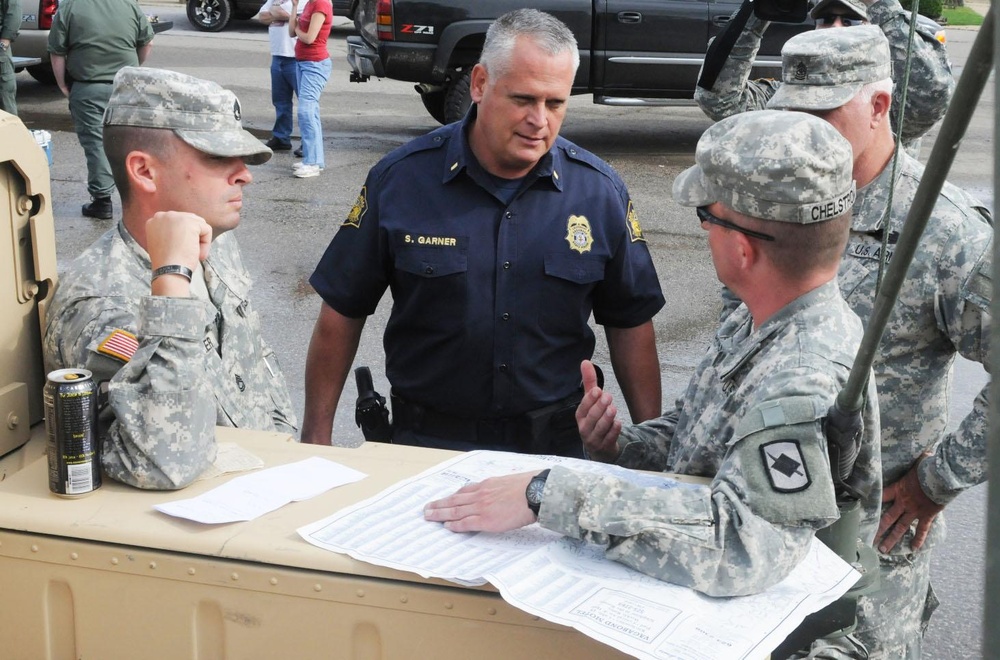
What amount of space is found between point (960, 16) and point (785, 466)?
90.8 ft

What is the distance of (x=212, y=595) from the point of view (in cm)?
204

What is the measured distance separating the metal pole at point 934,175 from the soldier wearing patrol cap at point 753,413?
0.88 feet

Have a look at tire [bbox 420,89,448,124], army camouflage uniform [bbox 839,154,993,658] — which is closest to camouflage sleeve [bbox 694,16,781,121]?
army camouflage uniform [bbox 839,154,993,658]

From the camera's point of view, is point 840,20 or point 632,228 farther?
point 840,20

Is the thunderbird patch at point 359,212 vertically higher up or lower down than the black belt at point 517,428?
higher up

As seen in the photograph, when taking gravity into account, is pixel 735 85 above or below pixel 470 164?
above

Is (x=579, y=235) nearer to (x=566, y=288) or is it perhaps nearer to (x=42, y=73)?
(x=566, y=288)

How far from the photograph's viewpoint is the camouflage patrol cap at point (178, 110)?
106 inches

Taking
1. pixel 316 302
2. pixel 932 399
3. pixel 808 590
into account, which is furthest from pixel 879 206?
pixel 316 302

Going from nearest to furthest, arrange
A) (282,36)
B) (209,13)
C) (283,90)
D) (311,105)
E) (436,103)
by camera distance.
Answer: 1. (311,105)
2. (282,36)
3. (283,90)
4. (436,103)
5. (209,13)

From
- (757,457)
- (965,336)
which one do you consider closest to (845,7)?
(965,336)

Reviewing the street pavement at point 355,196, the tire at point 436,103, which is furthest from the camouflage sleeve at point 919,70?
the tire at point 436,103

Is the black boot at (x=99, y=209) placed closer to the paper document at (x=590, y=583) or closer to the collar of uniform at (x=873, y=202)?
the collar of uniform at (x=873, y=202)

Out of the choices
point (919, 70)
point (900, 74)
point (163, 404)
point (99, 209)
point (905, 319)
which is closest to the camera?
point (163, 404)
